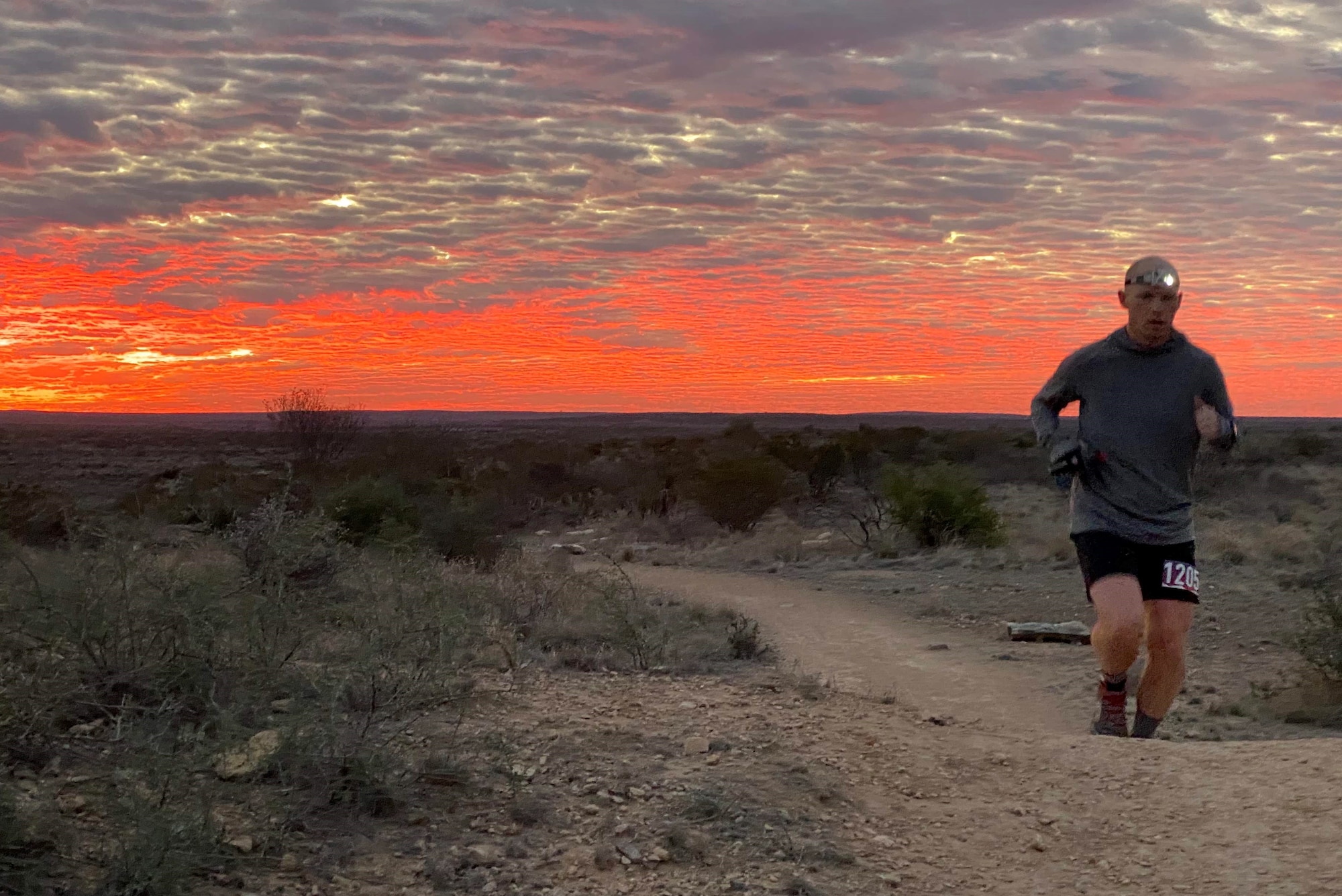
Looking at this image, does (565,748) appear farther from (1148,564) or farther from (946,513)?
(946,513)

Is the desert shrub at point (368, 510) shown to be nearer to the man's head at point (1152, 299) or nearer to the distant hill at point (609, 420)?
the man's head at point (1152, 299)

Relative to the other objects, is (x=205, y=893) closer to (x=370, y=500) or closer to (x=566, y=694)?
(x=566, y=694)

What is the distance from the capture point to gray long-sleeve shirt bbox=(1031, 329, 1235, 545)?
5.57 metres

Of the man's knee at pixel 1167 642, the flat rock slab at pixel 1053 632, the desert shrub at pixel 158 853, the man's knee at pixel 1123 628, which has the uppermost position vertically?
the man's knee at pixel 1123 628

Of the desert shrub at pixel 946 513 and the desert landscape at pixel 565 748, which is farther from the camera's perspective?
the desert shrub at pixel 946 513

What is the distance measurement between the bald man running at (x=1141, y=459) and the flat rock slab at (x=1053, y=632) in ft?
18.5

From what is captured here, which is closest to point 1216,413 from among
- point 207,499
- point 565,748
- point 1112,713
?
point 1112,713

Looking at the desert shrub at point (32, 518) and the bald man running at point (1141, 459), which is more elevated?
the bald man running at point (1141, 459)

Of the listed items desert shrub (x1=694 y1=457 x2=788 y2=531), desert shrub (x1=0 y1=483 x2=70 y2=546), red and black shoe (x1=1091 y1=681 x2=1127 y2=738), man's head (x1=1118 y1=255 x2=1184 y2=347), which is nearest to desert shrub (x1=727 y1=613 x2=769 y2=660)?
red and black shoe (x1=1091 y1=681 x2=1127 y2=738)

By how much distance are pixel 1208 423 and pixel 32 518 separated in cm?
1764

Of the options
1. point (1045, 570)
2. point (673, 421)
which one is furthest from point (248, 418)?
point (1045, 570)

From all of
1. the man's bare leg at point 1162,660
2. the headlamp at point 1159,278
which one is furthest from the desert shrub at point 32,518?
the headlamp at point 1159,278

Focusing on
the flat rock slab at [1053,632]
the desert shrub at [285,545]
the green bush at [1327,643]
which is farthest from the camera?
the flat rock slab at [1053,632]

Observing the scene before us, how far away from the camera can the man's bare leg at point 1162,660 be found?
5.69m
